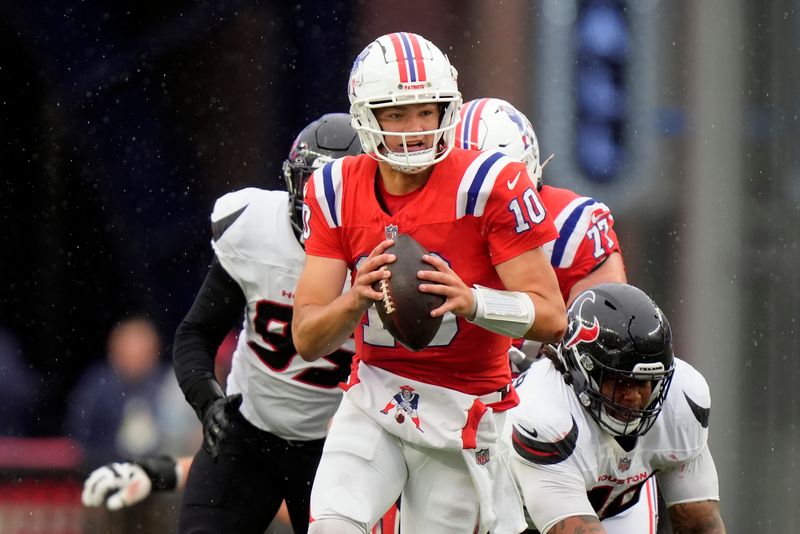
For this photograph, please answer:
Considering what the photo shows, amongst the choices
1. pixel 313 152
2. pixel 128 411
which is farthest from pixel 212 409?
pixel 128 411

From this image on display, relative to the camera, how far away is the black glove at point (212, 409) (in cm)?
421

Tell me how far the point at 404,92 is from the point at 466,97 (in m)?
3.44

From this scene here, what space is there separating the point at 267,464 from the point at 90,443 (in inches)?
81.7

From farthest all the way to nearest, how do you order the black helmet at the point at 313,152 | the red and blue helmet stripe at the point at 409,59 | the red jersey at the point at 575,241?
Answer: the red jersey at the point at 575,241
the black helmet at the point at 313,152
the red and blue helmet stripe at the point at 409,59

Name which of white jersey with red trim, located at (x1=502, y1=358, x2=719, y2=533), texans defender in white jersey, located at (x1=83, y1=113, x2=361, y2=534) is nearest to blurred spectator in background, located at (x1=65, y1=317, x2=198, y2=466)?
texans defender in white jersey, located at (x1=83, y1=113, x2=361, y2=534)

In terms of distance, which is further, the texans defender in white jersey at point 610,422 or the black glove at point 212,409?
the black glove at point 212,409

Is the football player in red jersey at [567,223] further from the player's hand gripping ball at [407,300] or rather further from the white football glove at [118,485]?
the white football glove at [118,485]

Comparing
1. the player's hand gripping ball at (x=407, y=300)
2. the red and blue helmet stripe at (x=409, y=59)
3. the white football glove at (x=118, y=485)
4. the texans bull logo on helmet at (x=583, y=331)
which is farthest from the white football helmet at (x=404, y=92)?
the white football glove at (x=118, y=485)

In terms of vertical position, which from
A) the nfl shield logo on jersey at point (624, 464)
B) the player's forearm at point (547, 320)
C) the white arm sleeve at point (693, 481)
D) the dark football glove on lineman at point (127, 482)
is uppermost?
the player's forearm at point (547, 320)

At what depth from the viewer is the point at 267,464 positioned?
447 centimetres

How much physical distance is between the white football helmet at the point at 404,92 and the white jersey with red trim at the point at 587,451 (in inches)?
31.9

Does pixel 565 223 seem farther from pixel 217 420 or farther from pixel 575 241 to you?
pixel 217 420

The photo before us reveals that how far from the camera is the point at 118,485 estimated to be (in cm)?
492

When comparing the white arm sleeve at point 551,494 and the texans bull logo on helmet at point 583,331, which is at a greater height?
the texans bull logo on helmet at point 583,331
